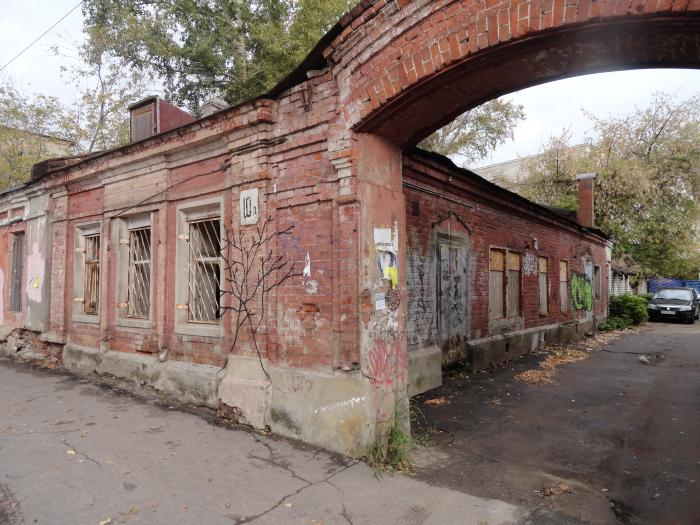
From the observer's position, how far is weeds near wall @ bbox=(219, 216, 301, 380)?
209 inches

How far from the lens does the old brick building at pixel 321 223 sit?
398cm

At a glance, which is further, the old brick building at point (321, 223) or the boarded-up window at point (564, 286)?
the boarded-up window at point (564, 286)

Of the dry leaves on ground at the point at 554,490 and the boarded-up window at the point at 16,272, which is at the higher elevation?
the boarded-up window at the point at 16,272

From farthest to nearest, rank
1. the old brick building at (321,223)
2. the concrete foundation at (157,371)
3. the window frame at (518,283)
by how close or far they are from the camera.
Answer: the window frame at (518,283)
the concrete foundation at (157,371)
the old brick building at (321,223)

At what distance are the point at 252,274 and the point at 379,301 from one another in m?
1.78

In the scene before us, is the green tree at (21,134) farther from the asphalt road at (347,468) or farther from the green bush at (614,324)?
the green bush at (614,324)

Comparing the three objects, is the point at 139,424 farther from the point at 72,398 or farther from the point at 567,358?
the point at 567,358

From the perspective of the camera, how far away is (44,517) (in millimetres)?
3367

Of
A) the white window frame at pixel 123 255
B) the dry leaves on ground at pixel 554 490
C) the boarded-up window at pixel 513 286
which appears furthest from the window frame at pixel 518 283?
the white window frame at pixel 123 255

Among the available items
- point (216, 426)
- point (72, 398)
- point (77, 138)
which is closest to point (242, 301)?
point (216, 426)

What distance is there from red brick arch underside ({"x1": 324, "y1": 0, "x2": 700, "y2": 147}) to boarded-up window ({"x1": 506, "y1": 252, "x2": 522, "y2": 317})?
21.6 ft

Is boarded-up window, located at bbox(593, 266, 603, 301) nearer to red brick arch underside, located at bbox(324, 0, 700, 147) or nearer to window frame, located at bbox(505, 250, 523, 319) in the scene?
window frame, located at bbox(505, 250, 523, 319)

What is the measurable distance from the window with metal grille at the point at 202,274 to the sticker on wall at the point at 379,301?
304 centimetres

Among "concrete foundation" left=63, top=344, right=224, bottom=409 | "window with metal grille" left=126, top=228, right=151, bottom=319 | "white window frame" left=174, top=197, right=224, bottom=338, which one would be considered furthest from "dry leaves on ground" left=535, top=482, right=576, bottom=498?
"window with metal grille" left=126, top=228, right=151, bottom=319
